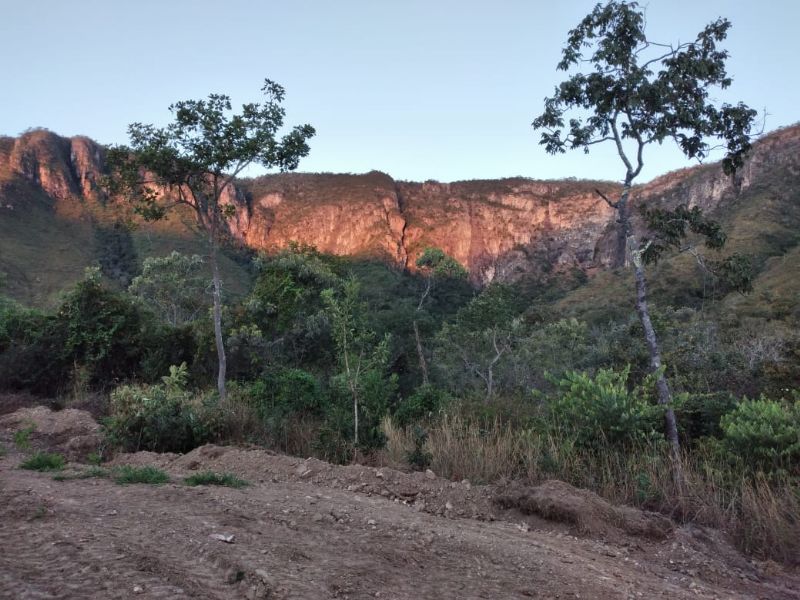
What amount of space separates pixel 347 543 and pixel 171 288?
30.3 metres

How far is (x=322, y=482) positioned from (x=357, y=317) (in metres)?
3.76

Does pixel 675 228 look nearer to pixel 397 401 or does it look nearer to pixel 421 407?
pixel 421 407

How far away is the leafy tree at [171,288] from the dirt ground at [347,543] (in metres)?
25.3

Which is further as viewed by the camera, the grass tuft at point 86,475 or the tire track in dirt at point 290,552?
the grass tuft at point 86,475

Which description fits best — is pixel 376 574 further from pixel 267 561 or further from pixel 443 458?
pixel 443 458

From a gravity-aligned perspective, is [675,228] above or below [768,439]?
above

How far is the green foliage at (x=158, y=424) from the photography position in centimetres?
757

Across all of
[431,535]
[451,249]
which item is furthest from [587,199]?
[431,535]

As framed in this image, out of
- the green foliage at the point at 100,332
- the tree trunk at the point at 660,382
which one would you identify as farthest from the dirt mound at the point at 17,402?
the tree trunk at the point at 660,382

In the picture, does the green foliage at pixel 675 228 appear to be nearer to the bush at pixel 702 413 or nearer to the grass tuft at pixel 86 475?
the bush at pixel 702 413

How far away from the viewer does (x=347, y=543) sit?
3.64 meters

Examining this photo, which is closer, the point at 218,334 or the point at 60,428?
the point at 60,428

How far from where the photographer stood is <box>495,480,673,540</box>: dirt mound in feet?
15.5

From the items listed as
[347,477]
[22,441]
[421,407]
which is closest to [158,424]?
[22,441]
